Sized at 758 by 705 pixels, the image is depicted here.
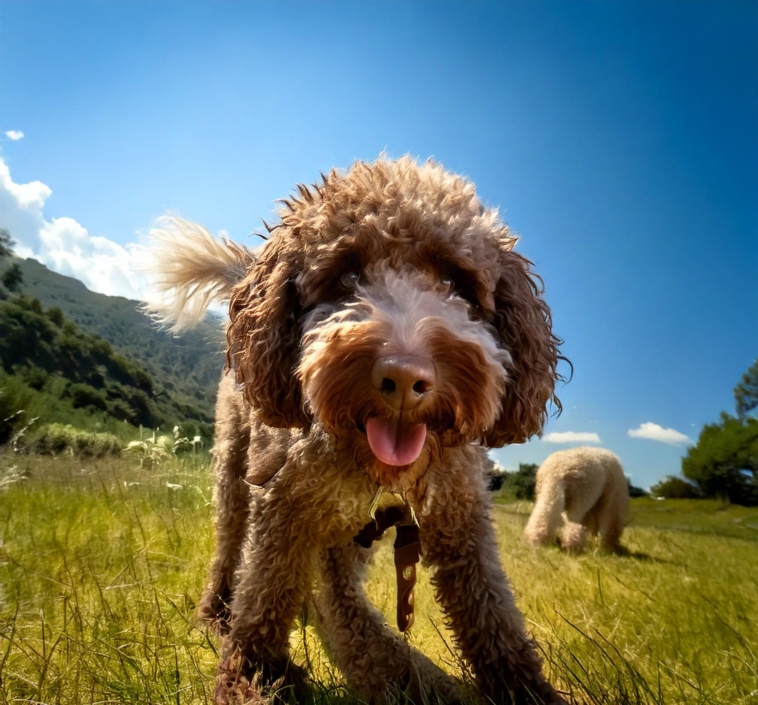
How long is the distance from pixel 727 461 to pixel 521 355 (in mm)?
4618

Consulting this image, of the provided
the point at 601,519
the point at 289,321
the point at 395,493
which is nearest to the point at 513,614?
the point at 395,493

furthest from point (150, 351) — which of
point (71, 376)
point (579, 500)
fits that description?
point (579, 500)

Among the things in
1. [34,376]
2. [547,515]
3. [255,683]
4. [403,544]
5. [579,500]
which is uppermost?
[579,500]

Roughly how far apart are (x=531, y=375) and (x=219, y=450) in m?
2.37

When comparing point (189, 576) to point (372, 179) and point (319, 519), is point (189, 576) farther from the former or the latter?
point (372, 179)

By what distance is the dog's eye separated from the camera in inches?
92.2

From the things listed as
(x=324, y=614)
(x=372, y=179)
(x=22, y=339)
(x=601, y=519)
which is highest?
(x=372, y=179)

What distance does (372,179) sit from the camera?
242 centimetres

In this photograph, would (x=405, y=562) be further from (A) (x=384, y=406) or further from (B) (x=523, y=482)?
(B) (x=523, y=482)

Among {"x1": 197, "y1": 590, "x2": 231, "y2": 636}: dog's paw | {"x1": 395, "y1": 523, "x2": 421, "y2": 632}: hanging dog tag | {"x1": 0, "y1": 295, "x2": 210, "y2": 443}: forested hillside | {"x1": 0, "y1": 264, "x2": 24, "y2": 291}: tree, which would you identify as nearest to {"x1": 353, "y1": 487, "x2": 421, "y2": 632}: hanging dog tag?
{"x1": 395, "y1": 523, "x2": 421, "y2": 632}: hanging dog tag

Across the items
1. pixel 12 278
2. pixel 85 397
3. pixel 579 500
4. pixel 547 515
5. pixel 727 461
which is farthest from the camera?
pixel 85 397

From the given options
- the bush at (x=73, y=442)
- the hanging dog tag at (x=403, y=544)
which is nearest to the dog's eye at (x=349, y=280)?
the hanging dog tag at (x=403, y=544)

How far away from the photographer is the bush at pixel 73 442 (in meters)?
Answer: 6.69

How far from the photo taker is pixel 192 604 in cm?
377
